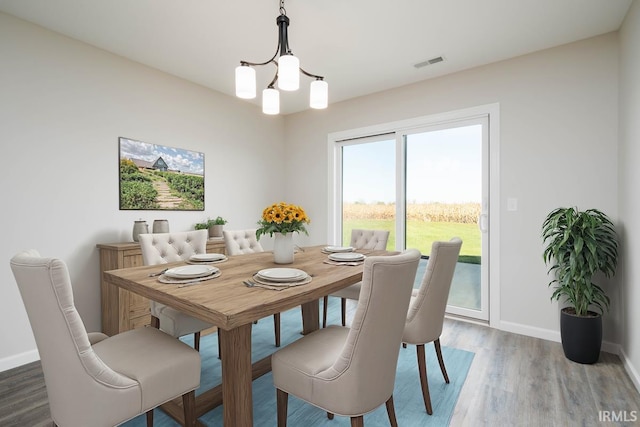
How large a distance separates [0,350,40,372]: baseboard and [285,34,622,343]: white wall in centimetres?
413

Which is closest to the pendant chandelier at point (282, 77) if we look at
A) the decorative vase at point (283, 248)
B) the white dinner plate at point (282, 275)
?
the decorative vase at point (283, 248)

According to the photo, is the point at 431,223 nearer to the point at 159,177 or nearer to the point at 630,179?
the point at 630,179

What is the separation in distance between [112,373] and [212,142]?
10.2 ft

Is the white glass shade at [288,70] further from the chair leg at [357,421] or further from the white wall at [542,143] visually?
the white wall at [542,143]

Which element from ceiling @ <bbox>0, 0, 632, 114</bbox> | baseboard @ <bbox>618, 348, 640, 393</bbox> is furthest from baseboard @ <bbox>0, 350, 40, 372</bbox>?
baseboard @ <bbox>618, 348, 640, 393</bbox>

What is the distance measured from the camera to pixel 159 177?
3.26 metres

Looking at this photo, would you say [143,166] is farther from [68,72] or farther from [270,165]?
[270,165]

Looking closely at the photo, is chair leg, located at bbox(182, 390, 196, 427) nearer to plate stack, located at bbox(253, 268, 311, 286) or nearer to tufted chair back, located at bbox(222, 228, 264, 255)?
plate stack, located at bbox(253, 268, 311, 286)

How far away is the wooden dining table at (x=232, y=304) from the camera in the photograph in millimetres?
1166

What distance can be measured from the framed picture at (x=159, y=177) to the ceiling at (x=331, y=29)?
0.87 meters

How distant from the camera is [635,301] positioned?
6.93 ft

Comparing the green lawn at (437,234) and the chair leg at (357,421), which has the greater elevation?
the green lawn at (437,234)

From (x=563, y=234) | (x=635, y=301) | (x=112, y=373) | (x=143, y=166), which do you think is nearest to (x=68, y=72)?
(x=143, y=166)
